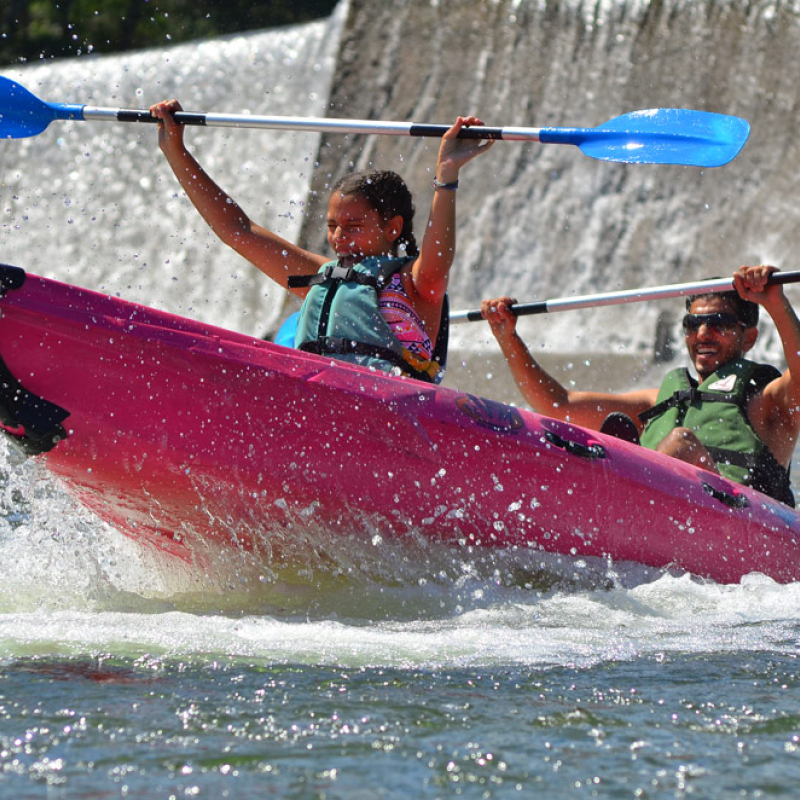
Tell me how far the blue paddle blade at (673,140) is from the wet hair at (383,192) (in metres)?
0.77

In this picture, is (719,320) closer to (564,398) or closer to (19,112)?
(564,398)

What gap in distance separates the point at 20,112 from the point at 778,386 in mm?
2619

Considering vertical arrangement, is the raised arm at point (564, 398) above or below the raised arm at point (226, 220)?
below

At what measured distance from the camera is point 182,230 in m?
9.62

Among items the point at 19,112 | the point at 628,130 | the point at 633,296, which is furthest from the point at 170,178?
the point at 628,130

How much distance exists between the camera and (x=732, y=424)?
380 cm

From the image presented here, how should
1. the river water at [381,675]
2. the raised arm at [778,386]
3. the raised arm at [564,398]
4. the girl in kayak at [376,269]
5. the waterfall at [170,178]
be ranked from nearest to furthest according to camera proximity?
1. the river water at [381,675]
2. the girl in kayak at [376,269]
3. the raised arm at [778,386]
4. the raised arm at [564,398]
5. the waterfall at [170,178]

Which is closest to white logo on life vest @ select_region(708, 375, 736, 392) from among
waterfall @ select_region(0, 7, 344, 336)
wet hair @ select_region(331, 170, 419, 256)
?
wet hair @ select_region(331, 170, 419, 256)

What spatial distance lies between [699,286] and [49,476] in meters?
2.22

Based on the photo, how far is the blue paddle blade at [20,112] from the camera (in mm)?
3986

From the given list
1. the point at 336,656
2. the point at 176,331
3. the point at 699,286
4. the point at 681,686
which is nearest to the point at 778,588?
the point at 699,286

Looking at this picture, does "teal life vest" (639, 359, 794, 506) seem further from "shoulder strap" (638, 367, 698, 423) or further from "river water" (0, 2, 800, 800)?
"river water" (0, 2, 800, 800)

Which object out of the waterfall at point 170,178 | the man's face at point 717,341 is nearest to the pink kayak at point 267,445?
the man's face at point 717,341

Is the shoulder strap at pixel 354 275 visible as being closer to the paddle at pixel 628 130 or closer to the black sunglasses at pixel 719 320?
the paddle at pixel 628 130
